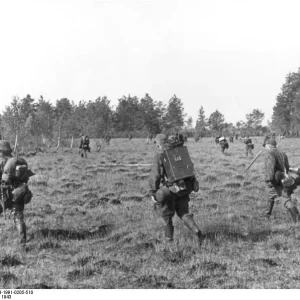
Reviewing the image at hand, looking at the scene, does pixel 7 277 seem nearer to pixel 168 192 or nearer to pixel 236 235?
pixel 168 192

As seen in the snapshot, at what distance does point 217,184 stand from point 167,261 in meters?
8.58

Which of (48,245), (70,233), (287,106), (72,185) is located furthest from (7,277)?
(287,106)

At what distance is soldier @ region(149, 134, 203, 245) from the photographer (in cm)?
662

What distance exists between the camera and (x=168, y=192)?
6.68 metres

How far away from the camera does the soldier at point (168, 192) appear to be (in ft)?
21.7

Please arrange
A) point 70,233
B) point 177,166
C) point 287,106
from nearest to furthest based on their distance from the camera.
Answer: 1. point 177,166
2. point 70,233
3. point 287,106

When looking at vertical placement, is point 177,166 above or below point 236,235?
above

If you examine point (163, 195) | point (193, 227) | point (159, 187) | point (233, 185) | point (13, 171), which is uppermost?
point (13, 171)

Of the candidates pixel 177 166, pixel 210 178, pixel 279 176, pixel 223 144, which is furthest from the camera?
pixel 223 144

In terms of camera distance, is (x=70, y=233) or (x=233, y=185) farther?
(x=233, y=185)

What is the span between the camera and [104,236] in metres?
7.62

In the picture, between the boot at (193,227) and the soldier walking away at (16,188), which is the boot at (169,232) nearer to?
the boot at (193,227)

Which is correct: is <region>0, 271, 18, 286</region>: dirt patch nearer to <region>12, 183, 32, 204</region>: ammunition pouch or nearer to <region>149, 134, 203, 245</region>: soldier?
<region>12, 183, 32, 204</region>: ammunition pouch
